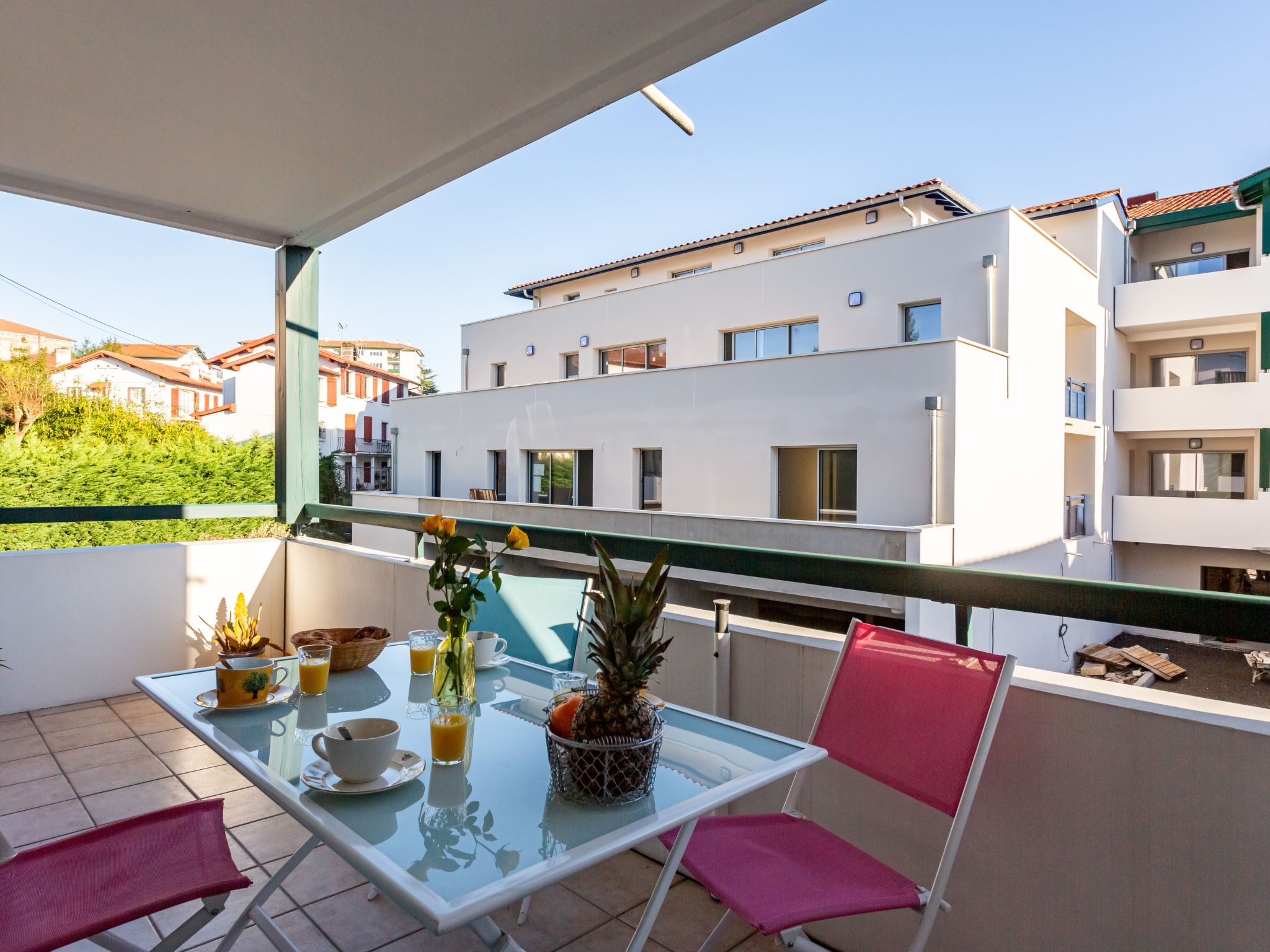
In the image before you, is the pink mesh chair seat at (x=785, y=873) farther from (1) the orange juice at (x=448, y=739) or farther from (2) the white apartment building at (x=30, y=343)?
(2) the white apartment building at (x=30, y=343)

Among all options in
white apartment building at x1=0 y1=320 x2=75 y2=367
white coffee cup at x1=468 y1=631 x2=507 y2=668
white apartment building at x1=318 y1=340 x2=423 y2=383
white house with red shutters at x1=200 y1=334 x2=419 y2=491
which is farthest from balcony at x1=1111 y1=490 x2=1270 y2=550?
white apartment building at x1=318 y1=340 x2=423 y2=383

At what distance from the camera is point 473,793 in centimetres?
127

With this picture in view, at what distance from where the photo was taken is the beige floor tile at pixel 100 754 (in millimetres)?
3158

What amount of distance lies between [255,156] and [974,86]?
27126 millimetres

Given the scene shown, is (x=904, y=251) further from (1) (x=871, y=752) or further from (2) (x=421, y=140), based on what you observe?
(1) (x=871, y=752)

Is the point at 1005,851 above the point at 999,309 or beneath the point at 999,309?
beneath

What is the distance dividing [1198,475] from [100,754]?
17855 millimetres

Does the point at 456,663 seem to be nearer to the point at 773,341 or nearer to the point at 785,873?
the point at 785,873

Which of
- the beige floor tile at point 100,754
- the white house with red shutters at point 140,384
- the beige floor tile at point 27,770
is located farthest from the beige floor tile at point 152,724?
the white house with red shutters at point 140,384

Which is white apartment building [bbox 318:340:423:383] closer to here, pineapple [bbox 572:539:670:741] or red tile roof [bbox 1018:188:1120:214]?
red tile roof [bbox 1018:188:1120:214]

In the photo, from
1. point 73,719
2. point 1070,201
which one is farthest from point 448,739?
point 1070,201

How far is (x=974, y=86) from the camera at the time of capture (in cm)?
2478

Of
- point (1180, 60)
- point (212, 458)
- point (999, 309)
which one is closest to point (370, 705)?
point (999, 309)

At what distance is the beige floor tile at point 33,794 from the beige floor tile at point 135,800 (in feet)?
0.39
